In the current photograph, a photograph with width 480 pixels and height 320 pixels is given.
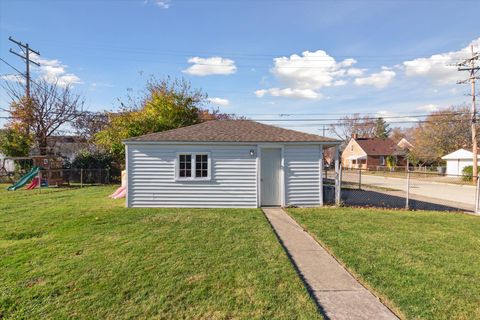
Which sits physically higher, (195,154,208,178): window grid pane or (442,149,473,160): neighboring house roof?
(442,149,473,160): neighboring house roof

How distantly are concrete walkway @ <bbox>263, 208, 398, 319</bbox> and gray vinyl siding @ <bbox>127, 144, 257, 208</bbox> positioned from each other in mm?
4075

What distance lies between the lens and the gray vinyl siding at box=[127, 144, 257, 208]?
34.4ft

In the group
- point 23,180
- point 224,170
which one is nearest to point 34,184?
point 23,180

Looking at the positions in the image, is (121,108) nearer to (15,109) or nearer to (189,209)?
(15,109)

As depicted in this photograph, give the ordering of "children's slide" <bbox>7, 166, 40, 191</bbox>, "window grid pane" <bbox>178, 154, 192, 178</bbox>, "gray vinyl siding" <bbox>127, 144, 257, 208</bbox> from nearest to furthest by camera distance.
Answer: "gray vinyl siding" <bbox>127, 144, 257, 208</bbox> < "window grid pane" <bbox>178, 154, 192, 178</bbox> < "children's slide" <bbox>7, 166, 40, 191</bbox>

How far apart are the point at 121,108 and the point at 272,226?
2284 centimetres

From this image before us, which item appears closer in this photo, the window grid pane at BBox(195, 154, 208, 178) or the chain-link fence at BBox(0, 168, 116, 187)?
the window grid pane at BBox(195, 154, 208, 178)

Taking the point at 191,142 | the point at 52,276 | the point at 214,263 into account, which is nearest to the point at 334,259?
the point at 214,263

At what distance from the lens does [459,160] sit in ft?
100

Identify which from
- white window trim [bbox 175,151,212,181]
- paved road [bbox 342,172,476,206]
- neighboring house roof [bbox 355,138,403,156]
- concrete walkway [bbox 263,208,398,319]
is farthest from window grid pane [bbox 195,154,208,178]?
neighboring house roof [bbox 355,138,403,156]

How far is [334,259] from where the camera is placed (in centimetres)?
538

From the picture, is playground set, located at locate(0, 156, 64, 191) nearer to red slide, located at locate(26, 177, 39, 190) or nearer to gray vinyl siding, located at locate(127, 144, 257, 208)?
red slide, located at locate(26, 177, 39, 190)

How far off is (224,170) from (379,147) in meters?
47.1

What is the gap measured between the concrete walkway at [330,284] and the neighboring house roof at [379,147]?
1882 inches
